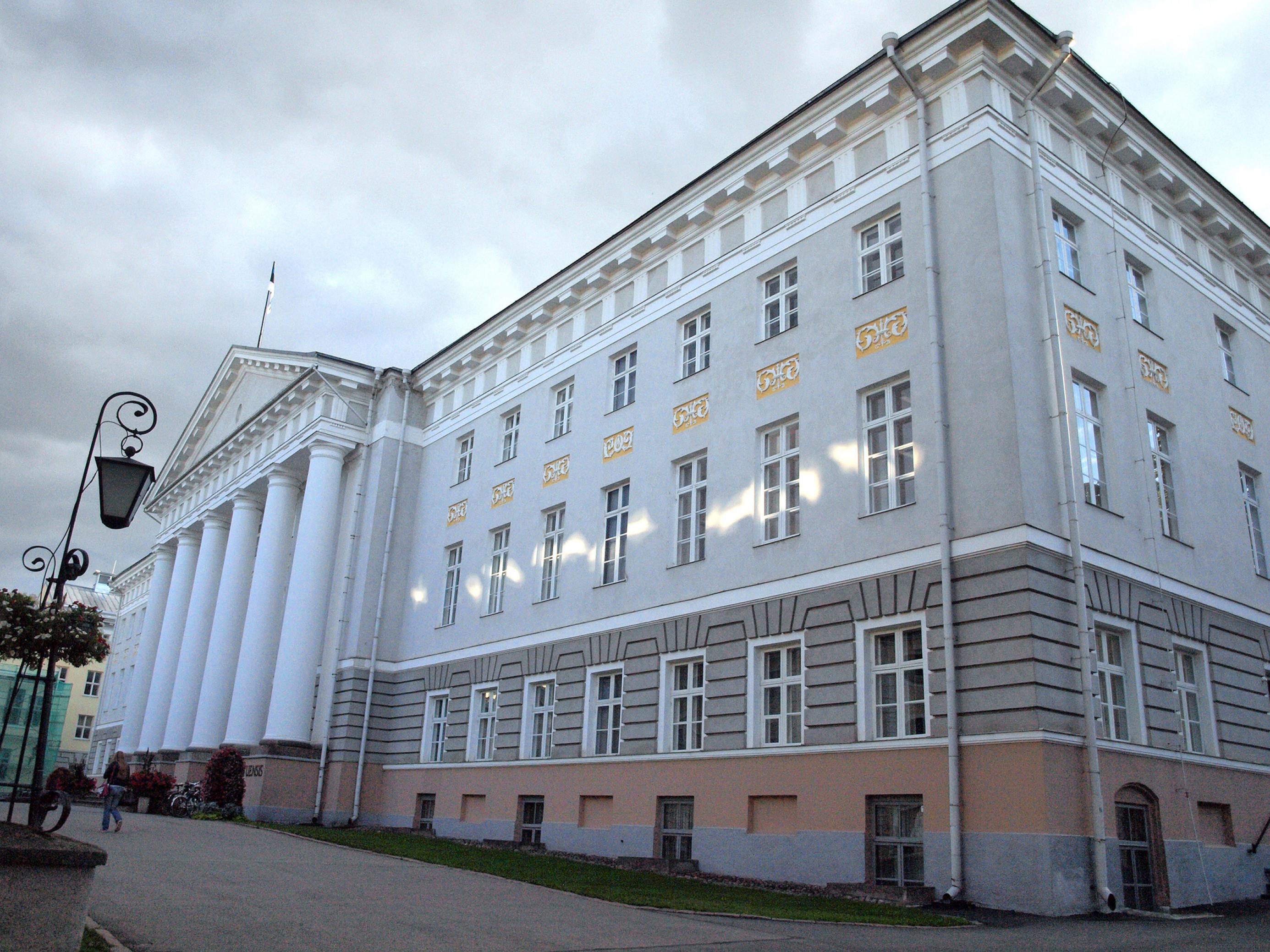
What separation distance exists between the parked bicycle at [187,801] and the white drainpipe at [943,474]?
2259 centimetres

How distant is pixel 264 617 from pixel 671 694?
17688 mm

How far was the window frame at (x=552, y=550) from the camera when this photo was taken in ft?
81.7

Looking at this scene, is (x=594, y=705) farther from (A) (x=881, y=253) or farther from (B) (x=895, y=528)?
(A) (x=881, y=253)

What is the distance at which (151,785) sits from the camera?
97.0 feet

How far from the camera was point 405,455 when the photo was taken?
32219 millimetres

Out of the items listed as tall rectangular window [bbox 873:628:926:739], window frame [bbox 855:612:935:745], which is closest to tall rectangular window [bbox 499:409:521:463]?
window frame [bbox 855:612:935:745]

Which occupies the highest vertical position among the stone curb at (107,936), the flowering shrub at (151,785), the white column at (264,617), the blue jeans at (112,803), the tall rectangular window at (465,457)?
the tall rectangular window at (465,457)

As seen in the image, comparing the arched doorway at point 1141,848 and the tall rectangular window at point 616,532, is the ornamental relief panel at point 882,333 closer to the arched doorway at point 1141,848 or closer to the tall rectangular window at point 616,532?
the tall rectangular window at point 616,532

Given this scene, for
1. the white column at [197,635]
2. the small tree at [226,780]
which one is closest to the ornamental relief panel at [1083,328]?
the small tree at [226,780]

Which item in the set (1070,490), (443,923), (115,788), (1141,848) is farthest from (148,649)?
(1141,848)

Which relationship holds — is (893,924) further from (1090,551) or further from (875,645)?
(1090,551)

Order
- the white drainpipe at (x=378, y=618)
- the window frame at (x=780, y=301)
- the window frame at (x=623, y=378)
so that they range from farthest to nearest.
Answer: the white drainpipe at (x=378, y=618) < the window frame at (x=623, y=378) < the window frame at (x=780, y=301)

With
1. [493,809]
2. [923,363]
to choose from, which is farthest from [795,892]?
[493,809]

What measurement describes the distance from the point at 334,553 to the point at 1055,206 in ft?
74.6
